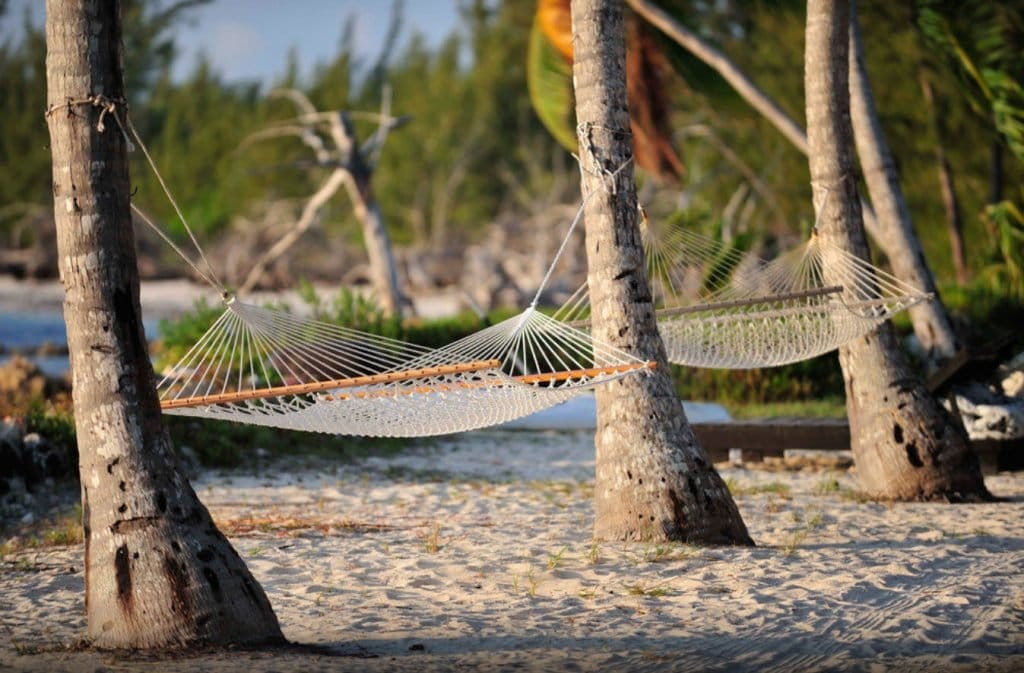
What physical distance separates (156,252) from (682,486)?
16.9 m

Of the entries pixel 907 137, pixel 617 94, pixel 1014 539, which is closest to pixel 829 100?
pixel 617 94

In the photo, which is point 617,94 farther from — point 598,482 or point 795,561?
point 795,561

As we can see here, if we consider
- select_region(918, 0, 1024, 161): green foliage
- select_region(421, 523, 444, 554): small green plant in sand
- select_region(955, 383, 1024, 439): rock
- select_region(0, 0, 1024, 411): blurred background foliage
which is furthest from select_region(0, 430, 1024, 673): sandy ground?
select_region(0, 0, 1024, 411): blurred background foliage

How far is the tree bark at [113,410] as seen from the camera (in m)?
3.38

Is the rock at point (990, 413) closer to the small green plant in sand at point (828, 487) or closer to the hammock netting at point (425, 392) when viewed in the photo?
the small green plant in sand at point (828, 487)

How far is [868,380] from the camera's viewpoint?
5992 mm

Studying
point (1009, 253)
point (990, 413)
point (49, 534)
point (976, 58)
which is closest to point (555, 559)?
point (49, 534)

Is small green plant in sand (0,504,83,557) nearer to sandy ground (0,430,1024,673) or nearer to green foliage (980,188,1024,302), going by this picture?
sandy ground (0,430,1024,673)

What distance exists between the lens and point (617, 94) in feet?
15.7

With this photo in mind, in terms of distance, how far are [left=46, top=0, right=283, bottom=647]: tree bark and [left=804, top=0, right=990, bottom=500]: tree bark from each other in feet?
11.1

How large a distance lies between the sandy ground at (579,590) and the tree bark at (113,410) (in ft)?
0.55

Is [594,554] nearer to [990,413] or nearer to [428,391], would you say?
[428,391]

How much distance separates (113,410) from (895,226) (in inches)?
194

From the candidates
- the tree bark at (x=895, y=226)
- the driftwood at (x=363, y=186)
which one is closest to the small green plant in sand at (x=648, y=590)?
the tree bark at (x=895, y=226)
